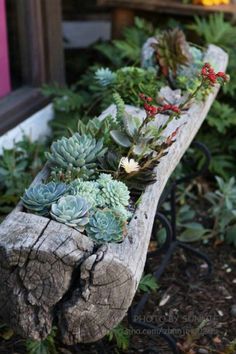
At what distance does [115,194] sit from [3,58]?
1810 mm

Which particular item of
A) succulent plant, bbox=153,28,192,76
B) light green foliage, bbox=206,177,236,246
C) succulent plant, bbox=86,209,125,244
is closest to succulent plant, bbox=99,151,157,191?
succulent plant, bbox=86,209,125,244

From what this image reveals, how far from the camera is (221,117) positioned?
3633mm

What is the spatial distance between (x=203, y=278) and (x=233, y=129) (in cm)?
124

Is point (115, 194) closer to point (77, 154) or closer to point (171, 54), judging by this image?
point (77, 154)

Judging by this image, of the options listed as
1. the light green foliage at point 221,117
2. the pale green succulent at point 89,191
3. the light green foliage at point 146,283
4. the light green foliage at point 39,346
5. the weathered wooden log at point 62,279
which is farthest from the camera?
the light green foliage at point 221,117

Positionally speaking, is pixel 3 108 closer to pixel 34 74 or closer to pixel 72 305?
pixel 34 74

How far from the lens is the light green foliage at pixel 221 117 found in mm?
3590

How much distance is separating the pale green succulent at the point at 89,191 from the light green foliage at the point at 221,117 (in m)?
1.85

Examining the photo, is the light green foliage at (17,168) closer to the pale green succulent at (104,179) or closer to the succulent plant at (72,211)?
the pale green succulent at (104,179)

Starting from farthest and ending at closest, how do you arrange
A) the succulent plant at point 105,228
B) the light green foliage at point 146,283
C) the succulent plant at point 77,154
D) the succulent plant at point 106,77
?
the succulent plant at point 106,77
the light green foliage at point 146,283
the succulent plant at point 77,154
the succulent plant at point 105,228

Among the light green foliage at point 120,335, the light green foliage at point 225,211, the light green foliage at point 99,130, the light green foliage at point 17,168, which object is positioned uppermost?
the light green foliage at point 99,130

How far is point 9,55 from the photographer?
3484 millimetres

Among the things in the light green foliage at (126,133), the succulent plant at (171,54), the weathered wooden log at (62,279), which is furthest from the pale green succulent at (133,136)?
the succulent plant at (171,54)

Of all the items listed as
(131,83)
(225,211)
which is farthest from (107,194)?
(225,211)
